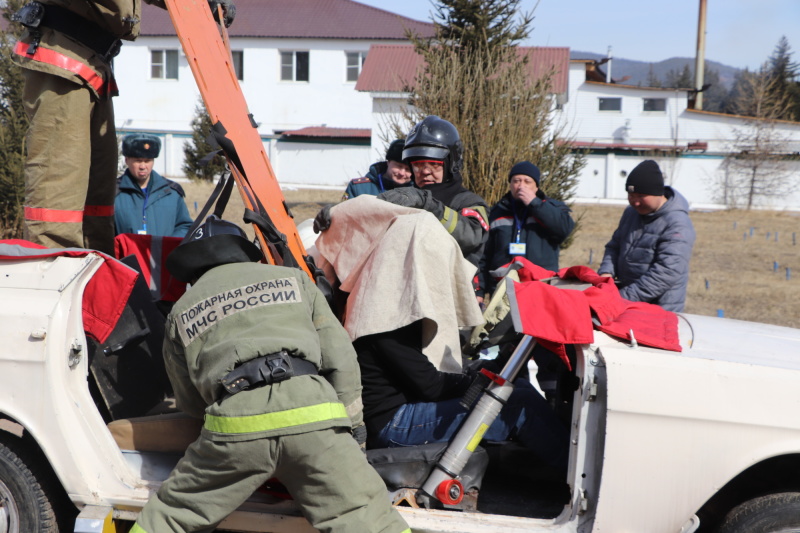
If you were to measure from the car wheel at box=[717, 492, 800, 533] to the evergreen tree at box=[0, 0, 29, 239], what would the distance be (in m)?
10.00

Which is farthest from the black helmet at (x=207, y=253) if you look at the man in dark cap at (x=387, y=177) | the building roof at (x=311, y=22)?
the building roof at (x=311, y=22)

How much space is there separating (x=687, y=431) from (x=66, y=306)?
2.36 meters

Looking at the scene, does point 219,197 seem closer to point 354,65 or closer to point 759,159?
point 354,65

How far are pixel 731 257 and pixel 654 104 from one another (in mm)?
25697

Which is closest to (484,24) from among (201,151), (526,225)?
(526,225)

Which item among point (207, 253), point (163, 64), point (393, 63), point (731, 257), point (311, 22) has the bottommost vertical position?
point (731, 257)

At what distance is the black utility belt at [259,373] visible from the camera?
264 centimetres

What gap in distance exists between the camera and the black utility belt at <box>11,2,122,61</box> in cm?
362

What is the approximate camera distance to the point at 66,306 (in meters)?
2.95

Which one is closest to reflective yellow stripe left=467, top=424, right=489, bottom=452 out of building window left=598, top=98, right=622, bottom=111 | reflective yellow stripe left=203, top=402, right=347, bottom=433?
reflective yellow stripe left=203, top=402, right=347, bottom=433

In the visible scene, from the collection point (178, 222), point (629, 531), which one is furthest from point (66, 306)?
point (178, 222)

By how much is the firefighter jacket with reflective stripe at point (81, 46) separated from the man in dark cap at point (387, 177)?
1864 mm

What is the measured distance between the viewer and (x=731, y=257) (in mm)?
17250

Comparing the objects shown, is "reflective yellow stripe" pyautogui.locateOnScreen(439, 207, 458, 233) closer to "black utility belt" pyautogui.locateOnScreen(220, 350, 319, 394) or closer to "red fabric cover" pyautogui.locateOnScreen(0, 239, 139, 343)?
"black utility belt" pyautogui.locateOnScreen(220, 350, 319, 394)
